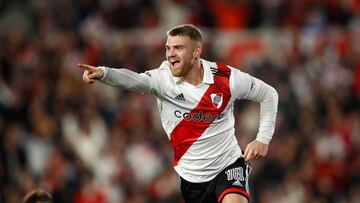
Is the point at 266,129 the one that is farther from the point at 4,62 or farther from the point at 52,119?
the point at 4,62

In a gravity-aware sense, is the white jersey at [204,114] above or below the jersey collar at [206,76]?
below

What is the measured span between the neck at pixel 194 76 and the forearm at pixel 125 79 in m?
0.45

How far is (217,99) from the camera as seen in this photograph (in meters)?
8.37

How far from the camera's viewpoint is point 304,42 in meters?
17.6

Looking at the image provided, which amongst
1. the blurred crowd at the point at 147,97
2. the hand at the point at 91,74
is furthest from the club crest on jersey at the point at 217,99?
the blurred crowd at the point at 147,97

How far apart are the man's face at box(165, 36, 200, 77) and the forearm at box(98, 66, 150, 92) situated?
0.31m

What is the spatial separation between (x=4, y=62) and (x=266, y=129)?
24.4 feet

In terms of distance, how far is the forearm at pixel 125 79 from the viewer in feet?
24.5

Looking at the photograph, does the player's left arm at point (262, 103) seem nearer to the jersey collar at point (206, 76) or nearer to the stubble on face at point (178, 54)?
the jersey collar at point (206, 76)

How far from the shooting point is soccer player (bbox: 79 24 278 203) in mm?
8234

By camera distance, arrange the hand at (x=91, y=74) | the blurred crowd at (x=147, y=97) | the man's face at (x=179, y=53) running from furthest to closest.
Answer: the blurred crowd at (x=147, y=97) < the man's face at (x=179, y=53) < the hand at (x=91, y=74)

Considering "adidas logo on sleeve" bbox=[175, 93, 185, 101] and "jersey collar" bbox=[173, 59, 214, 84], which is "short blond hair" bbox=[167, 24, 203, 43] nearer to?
"jersey collar" bbox=[173, 59, 214, 84]

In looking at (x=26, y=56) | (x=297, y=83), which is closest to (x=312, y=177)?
(x=297, y=83)

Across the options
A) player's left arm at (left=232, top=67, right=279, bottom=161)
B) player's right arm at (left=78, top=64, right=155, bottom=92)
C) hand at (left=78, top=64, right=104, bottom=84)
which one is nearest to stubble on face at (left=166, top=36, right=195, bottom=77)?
player's right arm at (left=78, top=64, right=155, bottom=92)
